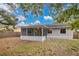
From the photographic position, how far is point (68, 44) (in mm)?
2029

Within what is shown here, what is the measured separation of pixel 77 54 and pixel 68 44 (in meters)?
0.16

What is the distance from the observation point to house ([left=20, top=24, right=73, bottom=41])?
2.01m

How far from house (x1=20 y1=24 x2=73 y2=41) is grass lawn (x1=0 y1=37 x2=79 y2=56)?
59mm

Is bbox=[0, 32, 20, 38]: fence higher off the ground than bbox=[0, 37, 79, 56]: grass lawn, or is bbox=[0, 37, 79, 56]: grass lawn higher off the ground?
bbox=[0, 32, 20, 38]: fence

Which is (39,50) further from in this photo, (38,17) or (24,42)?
(38,17)

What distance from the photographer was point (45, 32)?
2.02 metres

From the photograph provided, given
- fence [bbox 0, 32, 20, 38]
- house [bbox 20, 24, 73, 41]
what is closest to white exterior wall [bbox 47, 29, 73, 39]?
house [bbox 20, 24, 73, 41]

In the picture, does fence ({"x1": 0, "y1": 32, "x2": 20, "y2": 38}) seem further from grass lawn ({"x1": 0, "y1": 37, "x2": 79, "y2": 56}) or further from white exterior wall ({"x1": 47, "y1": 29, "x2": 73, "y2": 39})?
white exterior wall ({"x1": 47, "y1": 29, "x2": 73, "y2": 39})

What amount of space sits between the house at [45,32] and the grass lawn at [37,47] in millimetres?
59

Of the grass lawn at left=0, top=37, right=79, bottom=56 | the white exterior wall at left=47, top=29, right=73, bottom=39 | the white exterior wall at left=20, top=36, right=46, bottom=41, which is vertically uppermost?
the white exterior wall at left=47, top=29, right=73, bottom=39

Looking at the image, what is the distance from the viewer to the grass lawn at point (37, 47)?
79.8 inches

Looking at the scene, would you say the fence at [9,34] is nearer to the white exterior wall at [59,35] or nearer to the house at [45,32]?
the house at [45,32]

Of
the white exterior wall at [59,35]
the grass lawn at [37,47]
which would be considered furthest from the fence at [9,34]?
the white exterior wall at [59,35]

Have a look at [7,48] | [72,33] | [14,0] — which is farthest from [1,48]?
[72,33]
